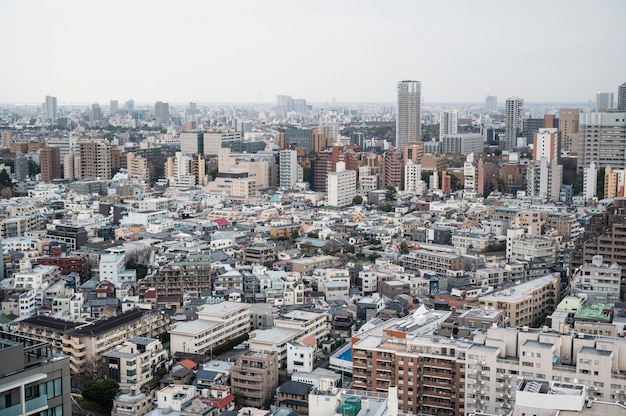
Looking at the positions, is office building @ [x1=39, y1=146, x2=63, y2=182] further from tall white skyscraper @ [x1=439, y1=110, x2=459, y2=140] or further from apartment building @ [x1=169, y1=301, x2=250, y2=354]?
tall white skyscraper @ [x1=439, y1=110, x2=459, y2=140]

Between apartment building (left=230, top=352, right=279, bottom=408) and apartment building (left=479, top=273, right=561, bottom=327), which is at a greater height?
apartment building (left=479, top=273, right=561, bottom=327)

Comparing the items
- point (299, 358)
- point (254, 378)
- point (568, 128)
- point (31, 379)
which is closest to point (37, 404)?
point (31, 379)

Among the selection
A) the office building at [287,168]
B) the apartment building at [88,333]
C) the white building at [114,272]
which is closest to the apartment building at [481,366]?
the apartment building at [88,333]

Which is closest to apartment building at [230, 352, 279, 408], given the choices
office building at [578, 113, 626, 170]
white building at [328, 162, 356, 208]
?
white building at [328, 162, 356, 208]

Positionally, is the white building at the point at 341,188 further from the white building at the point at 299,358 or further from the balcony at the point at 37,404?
the balcony at the point at 37,404

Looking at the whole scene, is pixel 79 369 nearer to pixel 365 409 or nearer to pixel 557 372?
pixel 365 409

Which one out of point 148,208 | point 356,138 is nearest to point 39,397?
point 148,208

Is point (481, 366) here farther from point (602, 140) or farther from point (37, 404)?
point (602, 140)
